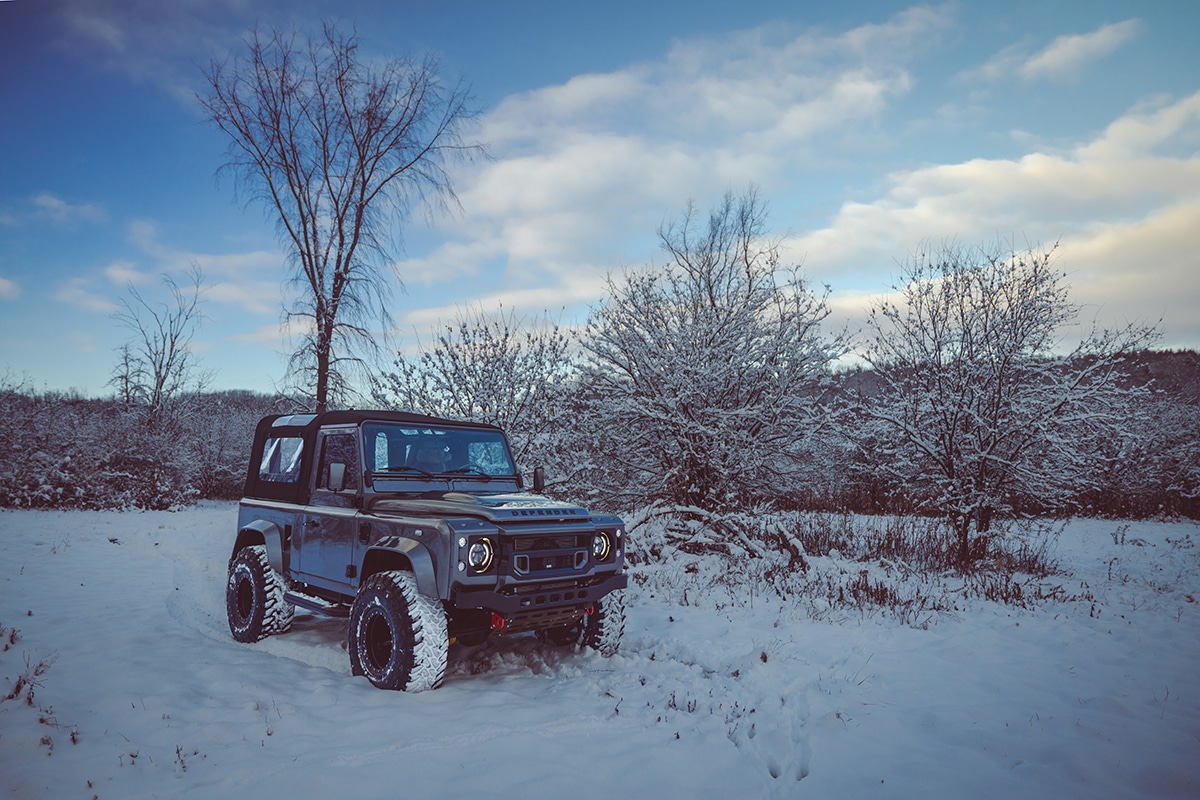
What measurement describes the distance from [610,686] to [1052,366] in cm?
904

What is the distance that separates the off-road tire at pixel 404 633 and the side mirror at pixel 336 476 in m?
0.81

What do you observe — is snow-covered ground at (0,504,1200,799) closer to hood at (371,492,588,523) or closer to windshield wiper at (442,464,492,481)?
hood at (371,492,588,523)

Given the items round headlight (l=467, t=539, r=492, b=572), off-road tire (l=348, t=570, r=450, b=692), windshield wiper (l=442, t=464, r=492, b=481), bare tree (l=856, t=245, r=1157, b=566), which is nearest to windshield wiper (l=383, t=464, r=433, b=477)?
windshield wiper (l=442, t=464, r=492, b=481)

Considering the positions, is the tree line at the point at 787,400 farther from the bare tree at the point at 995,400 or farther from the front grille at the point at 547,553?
the front grille at the point at 547,553

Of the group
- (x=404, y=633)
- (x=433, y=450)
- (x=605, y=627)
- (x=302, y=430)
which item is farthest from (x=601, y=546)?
(x=302, y=430)

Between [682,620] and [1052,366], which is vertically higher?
[1052,366]

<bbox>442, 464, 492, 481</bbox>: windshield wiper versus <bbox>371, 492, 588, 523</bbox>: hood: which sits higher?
<bbox>442, 464, 492, 481</bbox>: windshield wiper

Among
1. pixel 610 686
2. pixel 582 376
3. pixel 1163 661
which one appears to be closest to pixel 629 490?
pixel 582 376

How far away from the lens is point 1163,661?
18.6 feet

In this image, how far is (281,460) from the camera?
6512 mm

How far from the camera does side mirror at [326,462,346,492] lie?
199 inches

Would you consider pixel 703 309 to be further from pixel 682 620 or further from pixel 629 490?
pixel 682 620

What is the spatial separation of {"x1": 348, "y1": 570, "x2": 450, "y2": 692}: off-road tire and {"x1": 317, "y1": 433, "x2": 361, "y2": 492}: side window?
974mm

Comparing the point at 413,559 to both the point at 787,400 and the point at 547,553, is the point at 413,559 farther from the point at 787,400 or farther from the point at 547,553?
the point at 787,400
